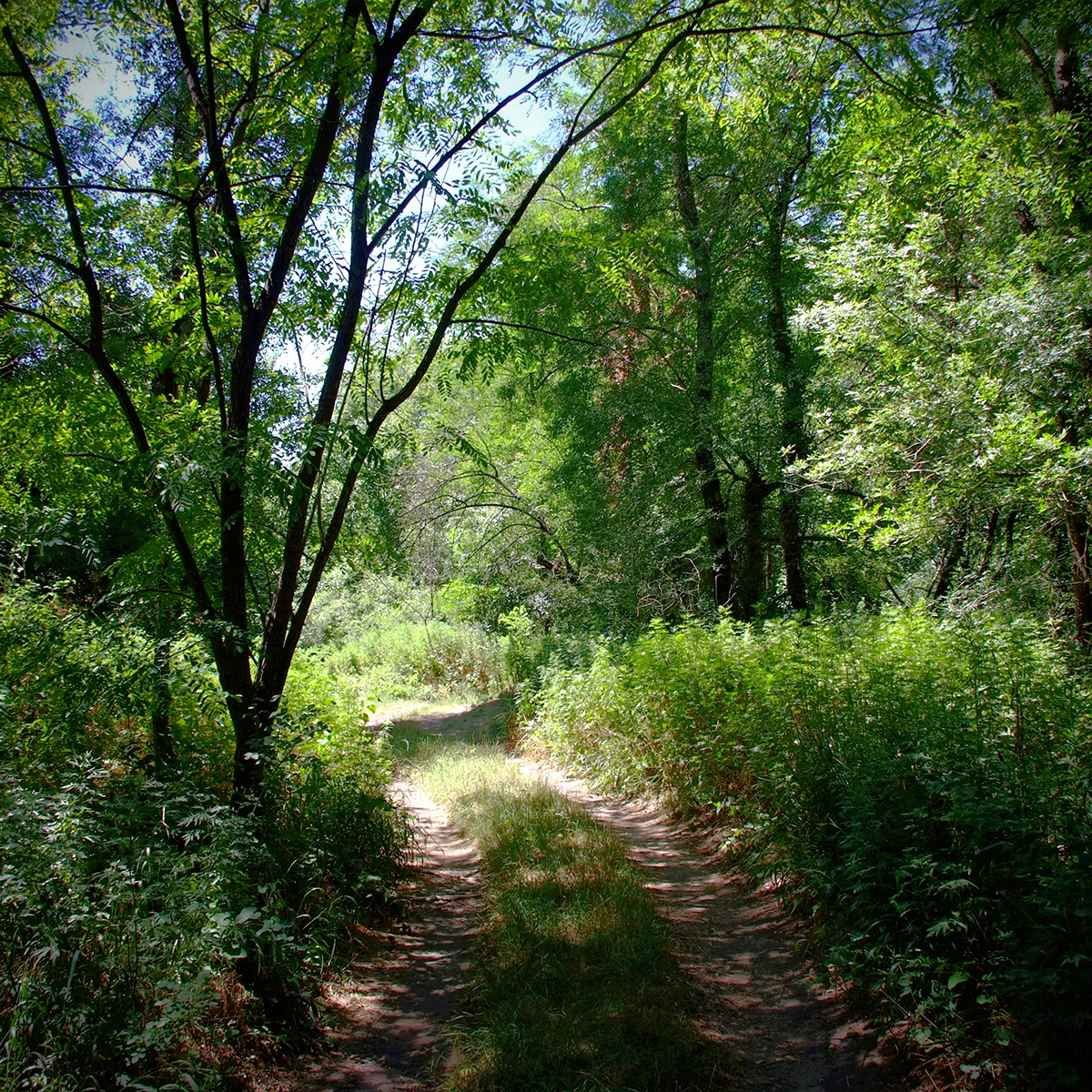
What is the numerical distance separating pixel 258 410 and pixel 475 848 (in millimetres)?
5224

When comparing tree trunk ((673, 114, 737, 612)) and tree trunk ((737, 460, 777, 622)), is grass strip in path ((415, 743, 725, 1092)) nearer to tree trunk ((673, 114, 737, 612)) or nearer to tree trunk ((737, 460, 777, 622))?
tree trunk ((673, 114, 737, 612))

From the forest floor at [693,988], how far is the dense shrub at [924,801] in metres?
0.25

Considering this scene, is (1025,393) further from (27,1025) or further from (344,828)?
(27,1025)

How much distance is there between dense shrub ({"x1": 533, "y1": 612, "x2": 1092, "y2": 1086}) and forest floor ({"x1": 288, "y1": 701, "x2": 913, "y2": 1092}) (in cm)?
25

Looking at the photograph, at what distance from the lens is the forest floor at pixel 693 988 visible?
9.76 feet

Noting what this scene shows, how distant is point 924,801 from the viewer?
11.4ft

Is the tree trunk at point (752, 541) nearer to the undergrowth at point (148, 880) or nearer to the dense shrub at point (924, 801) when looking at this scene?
the dense shrub at point (924, 801)

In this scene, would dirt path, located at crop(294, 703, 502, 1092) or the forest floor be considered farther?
dirt path, located at crop(294, 703, 502, 1092)

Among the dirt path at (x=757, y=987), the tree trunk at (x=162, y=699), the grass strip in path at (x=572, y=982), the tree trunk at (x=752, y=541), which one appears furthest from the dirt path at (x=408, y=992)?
the tree trunk at (x=752, y=541)

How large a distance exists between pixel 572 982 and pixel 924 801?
2056mm

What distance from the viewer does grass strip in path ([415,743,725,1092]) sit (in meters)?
2.88

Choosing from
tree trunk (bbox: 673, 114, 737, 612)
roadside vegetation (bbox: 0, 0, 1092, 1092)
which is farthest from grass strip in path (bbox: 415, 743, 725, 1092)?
tree trunk (bbox: 673, 114, 737, 612)

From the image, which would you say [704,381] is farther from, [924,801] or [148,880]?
[148,880]

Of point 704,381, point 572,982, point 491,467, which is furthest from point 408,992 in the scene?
point 704,381
